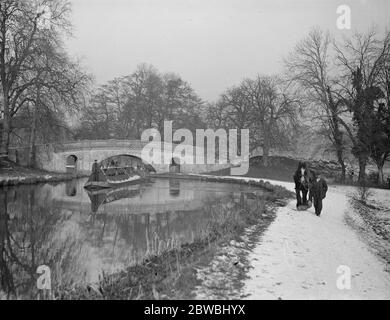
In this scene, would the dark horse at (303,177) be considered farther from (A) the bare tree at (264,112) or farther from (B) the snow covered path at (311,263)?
(A) the bare tree at (264,112)

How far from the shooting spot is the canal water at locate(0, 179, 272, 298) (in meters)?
5.82

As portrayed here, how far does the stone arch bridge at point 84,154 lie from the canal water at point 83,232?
12.6 metres

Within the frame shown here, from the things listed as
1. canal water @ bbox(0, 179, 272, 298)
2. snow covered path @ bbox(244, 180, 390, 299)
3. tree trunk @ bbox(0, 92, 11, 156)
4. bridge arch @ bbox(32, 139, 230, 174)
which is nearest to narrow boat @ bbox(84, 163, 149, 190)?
canal water @ bbox(0, 179, 272, 298)

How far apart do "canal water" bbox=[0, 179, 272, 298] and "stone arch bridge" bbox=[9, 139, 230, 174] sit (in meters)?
12.6

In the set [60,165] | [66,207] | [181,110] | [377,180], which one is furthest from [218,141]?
[66,207]

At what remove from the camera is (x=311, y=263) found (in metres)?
5.89

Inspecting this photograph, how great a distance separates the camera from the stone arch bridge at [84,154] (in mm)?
28116

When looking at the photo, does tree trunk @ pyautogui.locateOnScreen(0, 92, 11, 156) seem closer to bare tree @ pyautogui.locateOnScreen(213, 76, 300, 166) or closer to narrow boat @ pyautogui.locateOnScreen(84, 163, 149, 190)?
narrow boat @ pyautogui.locateOnScreen(84, 163, 149, 190)

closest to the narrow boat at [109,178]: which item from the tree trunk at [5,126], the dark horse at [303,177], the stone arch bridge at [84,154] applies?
the stone arch bridge at [84,154]

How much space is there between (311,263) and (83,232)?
5.48 m

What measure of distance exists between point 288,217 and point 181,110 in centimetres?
3013

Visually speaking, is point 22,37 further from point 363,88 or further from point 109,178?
point 363,88

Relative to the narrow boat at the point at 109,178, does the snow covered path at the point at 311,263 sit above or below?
below

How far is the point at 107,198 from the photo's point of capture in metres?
15.9
